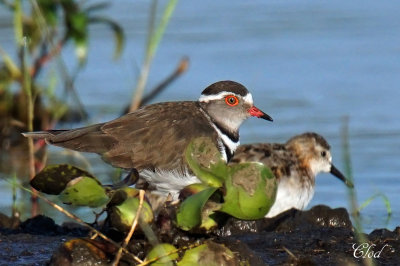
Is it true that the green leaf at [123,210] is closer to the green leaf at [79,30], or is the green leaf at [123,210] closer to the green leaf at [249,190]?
the green leaf at [249,190]

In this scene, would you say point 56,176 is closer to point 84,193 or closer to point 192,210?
point 84,193

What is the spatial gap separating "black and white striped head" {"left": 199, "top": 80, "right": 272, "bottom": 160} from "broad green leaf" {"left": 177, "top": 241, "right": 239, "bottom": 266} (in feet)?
7.84

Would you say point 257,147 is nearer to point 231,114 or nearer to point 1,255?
point 231,114

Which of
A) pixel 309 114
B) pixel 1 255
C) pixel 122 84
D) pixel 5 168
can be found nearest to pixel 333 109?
pixel 309 114

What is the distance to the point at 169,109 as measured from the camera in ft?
25.1

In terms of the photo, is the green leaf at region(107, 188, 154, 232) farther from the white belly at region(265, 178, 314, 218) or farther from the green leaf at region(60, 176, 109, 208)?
the white belly at region(265, 178, 314, 218)

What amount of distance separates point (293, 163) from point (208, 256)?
3199 millimetres

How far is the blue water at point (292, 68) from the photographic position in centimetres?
1007

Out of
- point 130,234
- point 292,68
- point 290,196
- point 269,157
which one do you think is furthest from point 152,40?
point 292,68

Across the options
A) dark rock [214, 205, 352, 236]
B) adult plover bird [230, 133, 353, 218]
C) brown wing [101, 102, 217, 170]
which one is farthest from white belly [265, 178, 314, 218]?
brown wing [101, 102, 217, 170]

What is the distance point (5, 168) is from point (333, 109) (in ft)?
11.4

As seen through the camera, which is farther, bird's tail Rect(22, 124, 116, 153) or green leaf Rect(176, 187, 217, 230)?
bird's tail Rect(22, 124, 116, 153)

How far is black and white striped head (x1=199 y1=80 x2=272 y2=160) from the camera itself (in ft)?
26.7

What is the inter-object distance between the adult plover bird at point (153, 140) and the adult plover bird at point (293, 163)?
0.54m
